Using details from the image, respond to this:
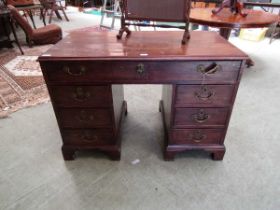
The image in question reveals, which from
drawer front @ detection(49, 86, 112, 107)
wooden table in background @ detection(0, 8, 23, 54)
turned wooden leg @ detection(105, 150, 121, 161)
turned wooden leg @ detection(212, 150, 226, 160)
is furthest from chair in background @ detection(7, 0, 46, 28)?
turned wooden leg @ detection(212, 150, 226, 160)

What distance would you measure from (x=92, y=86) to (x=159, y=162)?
27.6 inches

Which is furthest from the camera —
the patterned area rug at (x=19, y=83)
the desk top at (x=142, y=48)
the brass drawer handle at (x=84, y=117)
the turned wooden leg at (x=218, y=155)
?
the patterned area rug at (x=19, y=83)

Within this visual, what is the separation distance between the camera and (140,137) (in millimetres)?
1603

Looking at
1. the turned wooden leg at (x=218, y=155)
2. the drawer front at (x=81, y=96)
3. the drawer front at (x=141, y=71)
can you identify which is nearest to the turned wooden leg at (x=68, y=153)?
the drawer front at (x=81, y=96)

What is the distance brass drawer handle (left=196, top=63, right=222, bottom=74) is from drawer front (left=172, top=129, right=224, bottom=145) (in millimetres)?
408

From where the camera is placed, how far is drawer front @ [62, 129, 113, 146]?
1.28 m

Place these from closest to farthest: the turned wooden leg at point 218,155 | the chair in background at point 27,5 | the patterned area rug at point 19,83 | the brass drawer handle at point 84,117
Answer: the brass drawer handle at point 84,117 → the turned wooden leg at point 218,155 → the patterned area rug at point 19,83 → the chair in background at point 27,5

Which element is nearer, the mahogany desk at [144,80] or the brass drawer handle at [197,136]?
the mahogany desk at [144,80]

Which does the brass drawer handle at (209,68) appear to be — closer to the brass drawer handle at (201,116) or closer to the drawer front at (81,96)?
the brass drawer handle at (201,116)

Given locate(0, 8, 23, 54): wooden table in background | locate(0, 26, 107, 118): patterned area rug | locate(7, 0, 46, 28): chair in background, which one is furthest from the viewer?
locate(7, 0, 46, 28): chair in background

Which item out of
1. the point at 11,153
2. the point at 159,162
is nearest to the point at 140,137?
the point at 159,162

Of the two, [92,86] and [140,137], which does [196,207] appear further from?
[92,86]

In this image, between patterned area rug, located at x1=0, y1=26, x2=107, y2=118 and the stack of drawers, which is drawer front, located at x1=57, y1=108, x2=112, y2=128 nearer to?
the stack of drawers

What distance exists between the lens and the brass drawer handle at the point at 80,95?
3.66 ft
